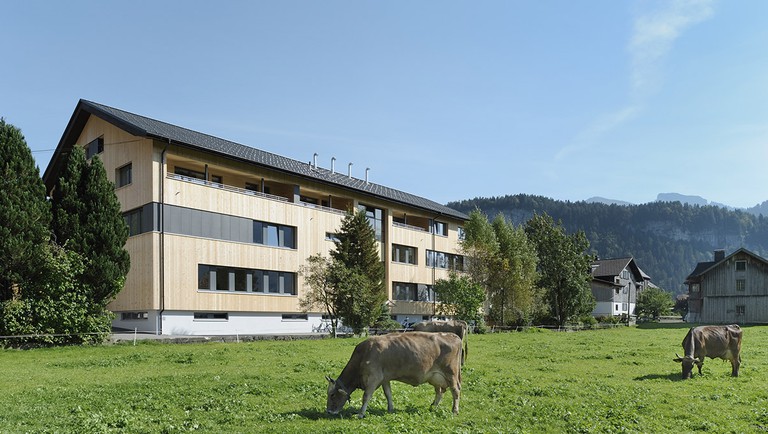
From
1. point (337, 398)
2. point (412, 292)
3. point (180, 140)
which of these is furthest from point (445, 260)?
point (337, 398)

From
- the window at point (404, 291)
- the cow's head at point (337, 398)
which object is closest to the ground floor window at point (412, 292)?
the window at point (404, 291)

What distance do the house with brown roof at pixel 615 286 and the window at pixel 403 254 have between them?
4182 cm

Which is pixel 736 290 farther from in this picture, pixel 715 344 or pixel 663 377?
pixel 663 377

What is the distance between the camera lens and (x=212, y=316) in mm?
40219

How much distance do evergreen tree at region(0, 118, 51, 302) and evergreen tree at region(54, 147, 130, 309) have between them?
142cm

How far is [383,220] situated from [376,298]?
16412 mm

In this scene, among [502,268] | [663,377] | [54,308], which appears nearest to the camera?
[663,377]

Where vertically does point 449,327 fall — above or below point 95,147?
below

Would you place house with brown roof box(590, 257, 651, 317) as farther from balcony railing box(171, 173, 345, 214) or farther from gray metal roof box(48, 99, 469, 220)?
balcony railing box(171, 173, 345, 214)

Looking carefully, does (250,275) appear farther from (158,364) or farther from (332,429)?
(332,429)

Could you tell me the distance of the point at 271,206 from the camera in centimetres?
4475

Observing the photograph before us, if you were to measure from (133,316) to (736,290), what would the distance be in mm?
66215

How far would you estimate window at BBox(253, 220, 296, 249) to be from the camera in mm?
43844

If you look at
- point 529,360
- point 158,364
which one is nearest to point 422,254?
point 529,360
